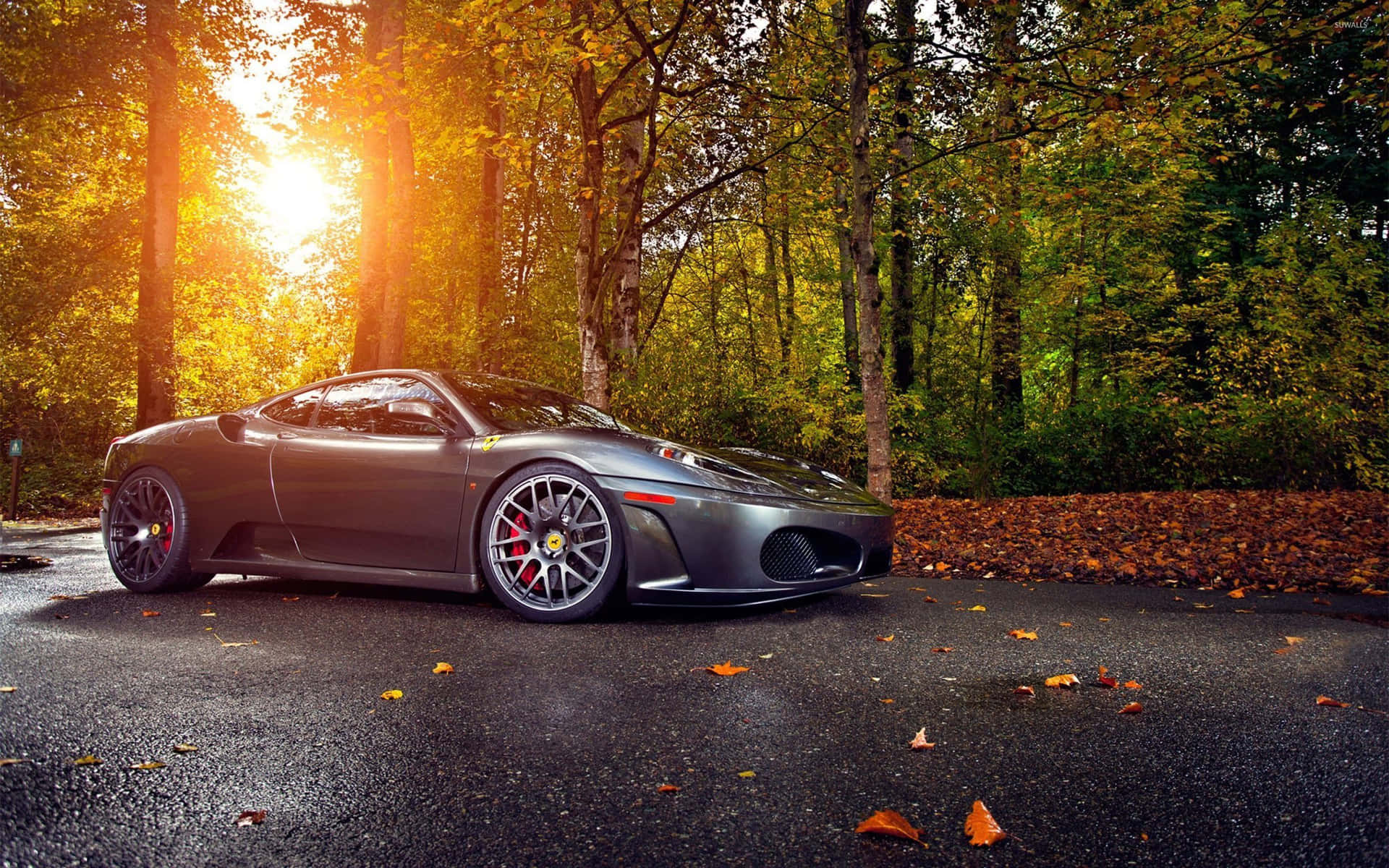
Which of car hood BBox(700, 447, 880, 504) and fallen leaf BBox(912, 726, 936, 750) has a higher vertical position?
car hood BBox(700, 447, 880, 504)

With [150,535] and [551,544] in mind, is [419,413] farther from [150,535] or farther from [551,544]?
[150,535]

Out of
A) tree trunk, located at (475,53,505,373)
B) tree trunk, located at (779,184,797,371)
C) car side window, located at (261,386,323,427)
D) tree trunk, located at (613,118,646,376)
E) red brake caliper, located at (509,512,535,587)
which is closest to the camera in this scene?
red brake caliper, located at (509,512,535,587)

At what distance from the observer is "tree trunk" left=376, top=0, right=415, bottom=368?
12906 millimetres

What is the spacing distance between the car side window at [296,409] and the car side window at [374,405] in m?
0.08

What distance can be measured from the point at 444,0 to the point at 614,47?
921 centimetres

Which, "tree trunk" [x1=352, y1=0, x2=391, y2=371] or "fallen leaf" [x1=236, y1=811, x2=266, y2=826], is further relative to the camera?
"tree trunk" [x1=352, y1=0, x2=391, y2=371]

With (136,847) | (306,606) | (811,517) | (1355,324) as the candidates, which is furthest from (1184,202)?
(136,847)

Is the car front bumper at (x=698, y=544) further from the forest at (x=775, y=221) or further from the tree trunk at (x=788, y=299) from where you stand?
the tree trunk at (x=788, y=299)

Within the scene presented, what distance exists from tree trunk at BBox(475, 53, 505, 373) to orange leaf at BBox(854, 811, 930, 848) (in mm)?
14704

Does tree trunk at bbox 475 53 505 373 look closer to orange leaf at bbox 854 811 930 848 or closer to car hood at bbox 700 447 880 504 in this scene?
car hood at bbox 700 447 880 504

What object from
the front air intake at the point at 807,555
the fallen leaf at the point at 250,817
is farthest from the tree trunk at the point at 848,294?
the fallen leaf at the point at 250,817

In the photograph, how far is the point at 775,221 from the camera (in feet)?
Result: 43.4

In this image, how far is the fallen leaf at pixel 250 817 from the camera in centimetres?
200

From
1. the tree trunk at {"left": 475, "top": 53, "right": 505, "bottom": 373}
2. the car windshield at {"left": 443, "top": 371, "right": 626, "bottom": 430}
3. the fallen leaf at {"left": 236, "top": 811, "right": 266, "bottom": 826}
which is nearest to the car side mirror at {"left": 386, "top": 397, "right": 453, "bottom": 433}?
the car windshield at {"left": 443, "top": 371, "right": 626, "bottom": 430}
